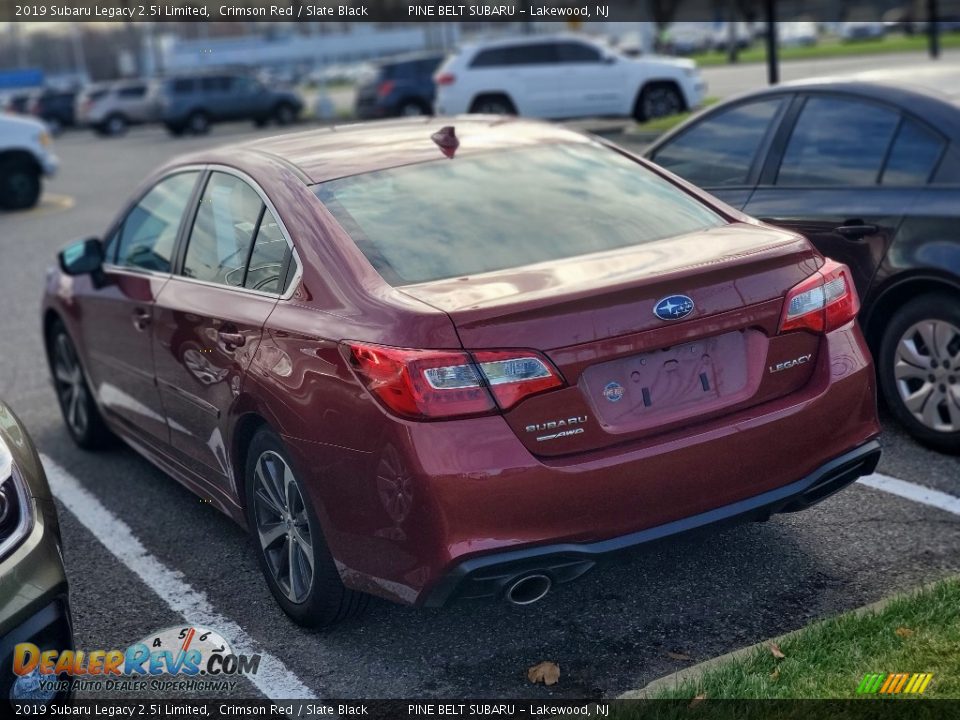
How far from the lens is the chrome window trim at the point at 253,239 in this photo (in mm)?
4172

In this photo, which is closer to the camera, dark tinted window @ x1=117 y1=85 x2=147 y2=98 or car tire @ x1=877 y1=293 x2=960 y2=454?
car tire @ x1=877 y1=293 x2=960 y2=454

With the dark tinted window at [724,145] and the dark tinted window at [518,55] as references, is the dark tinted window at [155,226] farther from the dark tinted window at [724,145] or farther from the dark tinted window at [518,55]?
the dark tinted window at [518,55]

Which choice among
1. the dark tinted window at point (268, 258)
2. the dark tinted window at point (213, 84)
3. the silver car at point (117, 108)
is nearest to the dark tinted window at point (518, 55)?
the dark tinted window at point (268, 258)

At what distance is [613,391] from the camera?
11.9 ft

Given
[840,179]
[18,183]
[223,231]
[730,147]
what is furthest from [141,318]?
[18,183]

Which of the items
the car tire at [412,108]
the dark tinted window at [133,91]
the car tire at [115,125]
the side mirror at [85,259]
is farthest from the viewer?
the dark tinted window at [133,91]

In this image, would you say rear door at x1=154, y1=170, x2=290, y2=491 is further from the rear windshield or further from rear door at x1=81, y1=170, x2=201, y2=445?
the rear windshield

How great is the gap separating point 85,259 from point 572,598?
2.92 m

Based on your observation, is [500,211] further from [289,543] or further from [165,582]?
[165,582]

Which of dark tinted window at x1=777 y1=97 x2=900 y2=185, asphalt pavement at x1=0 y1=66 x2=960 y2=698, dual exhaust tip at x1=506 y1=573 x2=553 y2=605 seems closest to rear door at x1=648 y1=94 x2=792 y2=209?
dark tinted window at x1=777 y1=97 x2=900 y2=185

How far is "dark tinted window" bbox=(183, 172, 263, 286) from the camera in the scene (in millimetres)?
4641

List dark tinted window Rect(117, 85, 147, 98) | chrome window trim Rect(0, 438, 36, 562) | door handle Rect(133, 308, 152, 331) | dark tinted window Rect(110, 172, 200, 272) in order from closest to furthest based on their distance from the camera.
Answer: chrome window trim Rect(0, 438, 36, 562) → door handle Rect(133, 308, 152, 331) → dark tinted window Rect(110, 172, 200, 272) → dark tinted window Rect(117, 85, 147, 98)

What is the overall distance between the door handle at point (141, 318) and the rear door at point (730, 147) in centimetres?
290

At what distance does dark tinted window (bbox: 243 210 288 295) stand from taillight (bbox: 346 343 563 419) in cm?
89
